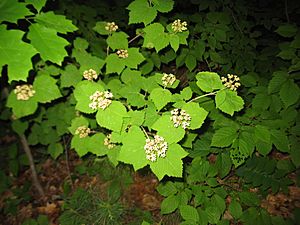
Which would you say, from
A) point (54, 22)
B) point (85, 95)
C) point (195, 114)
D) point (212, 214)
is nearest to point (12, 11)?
point (54, 22)

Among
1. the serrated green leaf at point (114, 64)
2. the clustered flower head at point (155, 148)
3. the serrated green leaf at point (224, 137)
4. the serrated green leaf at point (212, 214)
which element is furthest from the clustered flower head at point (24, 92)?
the serrated green leaf at point (212, 214)

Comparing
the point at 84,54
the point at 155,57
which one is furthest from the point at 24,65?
the point at 155,57

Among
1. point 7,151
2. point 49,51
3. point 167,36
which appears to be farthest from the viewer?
point 7,151

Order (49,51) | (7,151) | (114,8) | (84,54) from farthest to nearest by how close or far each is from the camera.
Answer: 1. (7,151)
2. (114,8)
3. (84,54)
4. (49,51)

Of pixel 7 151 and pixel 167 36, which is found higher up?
pixel 167 36

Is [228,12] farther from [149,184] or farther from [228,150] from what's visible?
[149,184]

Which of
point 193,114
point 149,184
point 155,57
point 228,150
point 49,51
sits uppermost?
point 49,51
